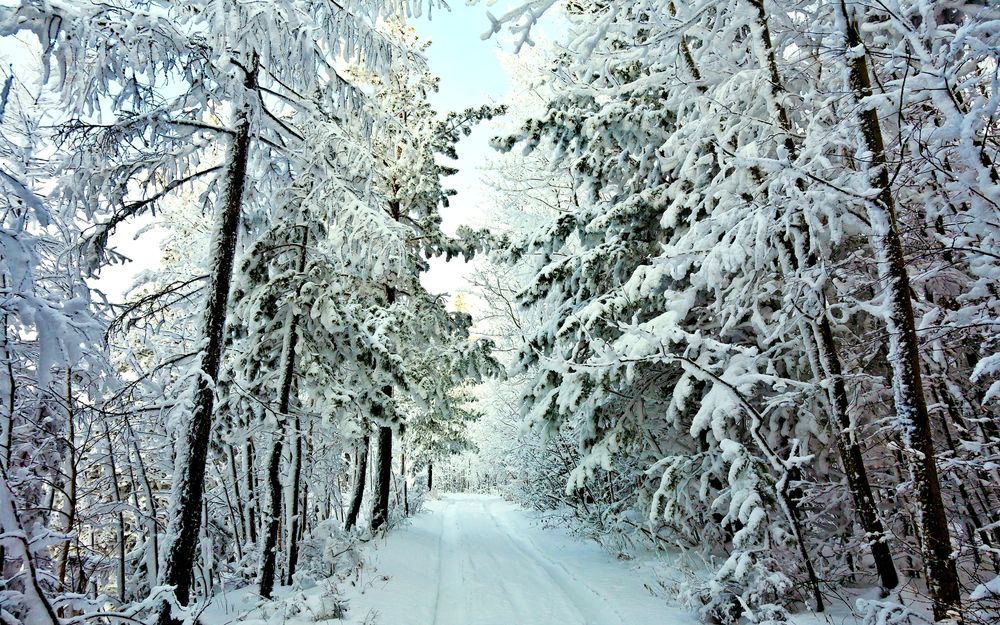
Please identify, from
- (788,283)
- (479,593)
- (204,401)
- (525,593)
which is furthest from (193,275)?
(788,283)

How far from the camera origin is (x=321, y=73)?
660cm

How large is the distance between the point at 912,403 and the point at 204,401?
22.0ft

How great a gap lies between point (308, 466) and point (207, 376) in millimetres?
6225

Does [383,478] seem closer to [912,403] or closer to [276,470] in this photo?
[276,470]

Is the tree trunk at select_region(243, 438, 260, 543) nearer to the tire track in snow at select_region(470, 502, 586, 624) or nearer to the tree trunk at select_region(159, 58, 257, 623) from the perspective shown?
the tree trunk at select_region(159, 58, 257, 623)

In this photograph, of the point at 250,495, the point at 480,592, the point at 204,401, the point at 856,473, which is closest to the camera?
the point at 856,473

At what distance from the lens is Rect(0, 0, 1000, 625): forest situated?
3.64 meters

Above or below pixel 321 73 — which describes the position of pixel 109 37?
below

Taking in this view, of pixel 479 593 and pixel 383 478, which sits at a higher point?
pixel 383 478

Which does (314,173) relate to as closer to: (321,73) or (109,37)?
(321,73)

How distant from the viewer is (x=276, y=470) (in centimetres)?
834

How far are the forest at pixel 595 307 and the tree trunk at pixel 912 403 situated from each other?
2 centimetres

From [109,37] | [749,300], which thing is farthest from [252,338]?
[749,300]

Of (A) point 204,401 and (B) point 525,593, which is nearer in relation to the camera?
(A) point 204,401
